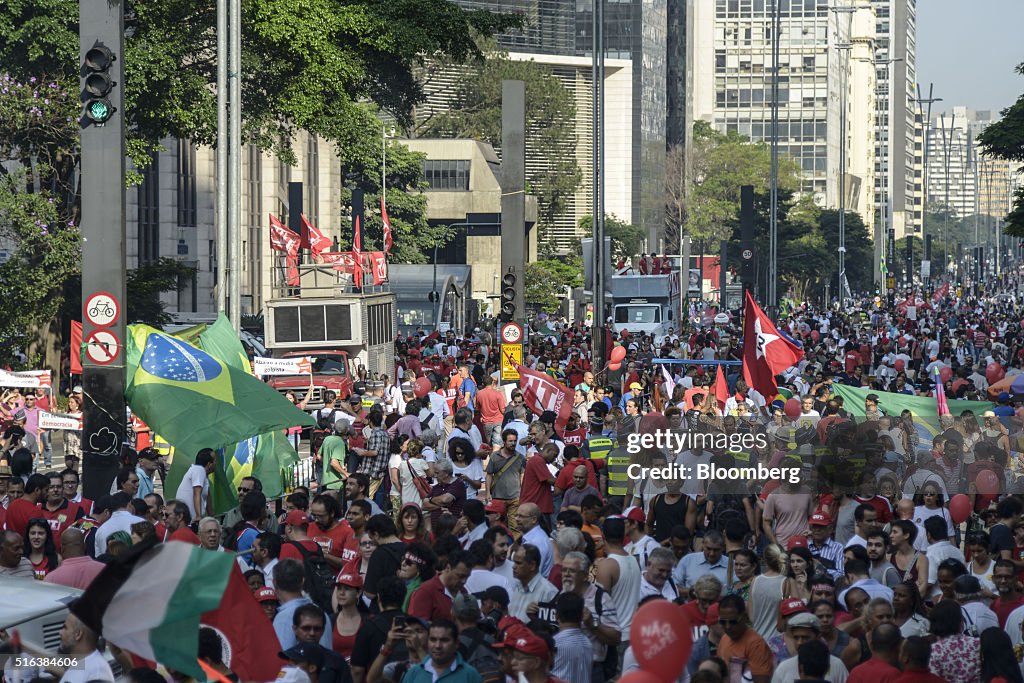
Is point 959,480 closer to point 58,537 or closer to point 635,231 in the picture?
point 58,537

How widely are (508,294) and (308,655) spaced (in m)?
19.9

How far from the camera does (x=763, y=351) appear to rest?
21.9 m

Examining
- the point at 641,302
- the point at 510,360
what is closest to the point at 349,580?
the point at 510,360

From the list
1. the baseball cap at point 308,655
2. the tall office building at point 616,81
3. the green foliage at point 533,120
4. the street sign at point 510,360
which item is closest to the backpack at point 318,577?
the baseball cap at point 308,655

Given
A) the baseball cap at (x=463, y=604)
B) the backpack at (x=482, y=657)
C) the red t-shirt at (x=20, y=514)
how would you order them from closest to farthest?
the backpack at (x=482, y=657), the baseball cap at (x=463, y=604), the red t-shirt at (x=20, y=514)

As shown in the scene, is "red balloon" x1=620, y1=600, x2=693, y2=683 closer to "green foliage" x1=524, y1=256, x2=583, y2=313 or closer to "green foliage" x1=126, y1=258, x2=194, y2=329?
"green foliage" x1=126, y1=258, x2=194, y2=329

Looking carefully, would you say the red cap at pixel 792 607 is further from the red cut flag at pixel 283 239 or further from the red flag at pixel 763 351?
the red cut flag at pixel 283 239

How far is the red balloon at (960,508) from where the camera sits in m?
14.2

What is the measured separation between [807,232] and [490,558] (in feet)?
322

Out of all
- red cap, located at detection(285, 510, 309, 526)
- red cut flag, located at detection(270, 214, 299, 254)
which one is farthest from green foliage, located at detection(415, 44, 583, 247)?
red cap, located at detection(285, 510, 309, 526)

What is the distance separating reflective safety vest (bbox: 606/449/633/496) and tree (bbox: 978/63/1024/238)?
24181 millimetres

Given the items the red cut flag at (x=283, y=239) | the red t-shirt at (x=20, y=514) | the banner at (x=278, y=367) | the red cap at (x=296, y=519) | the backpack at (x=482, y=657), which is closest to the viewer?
the backpack at (x=482, y=657)

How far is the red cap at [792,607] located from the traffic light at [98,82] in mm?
8064

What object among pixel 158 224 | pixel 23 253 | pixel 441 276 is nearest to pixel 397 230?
pixel 441 276
